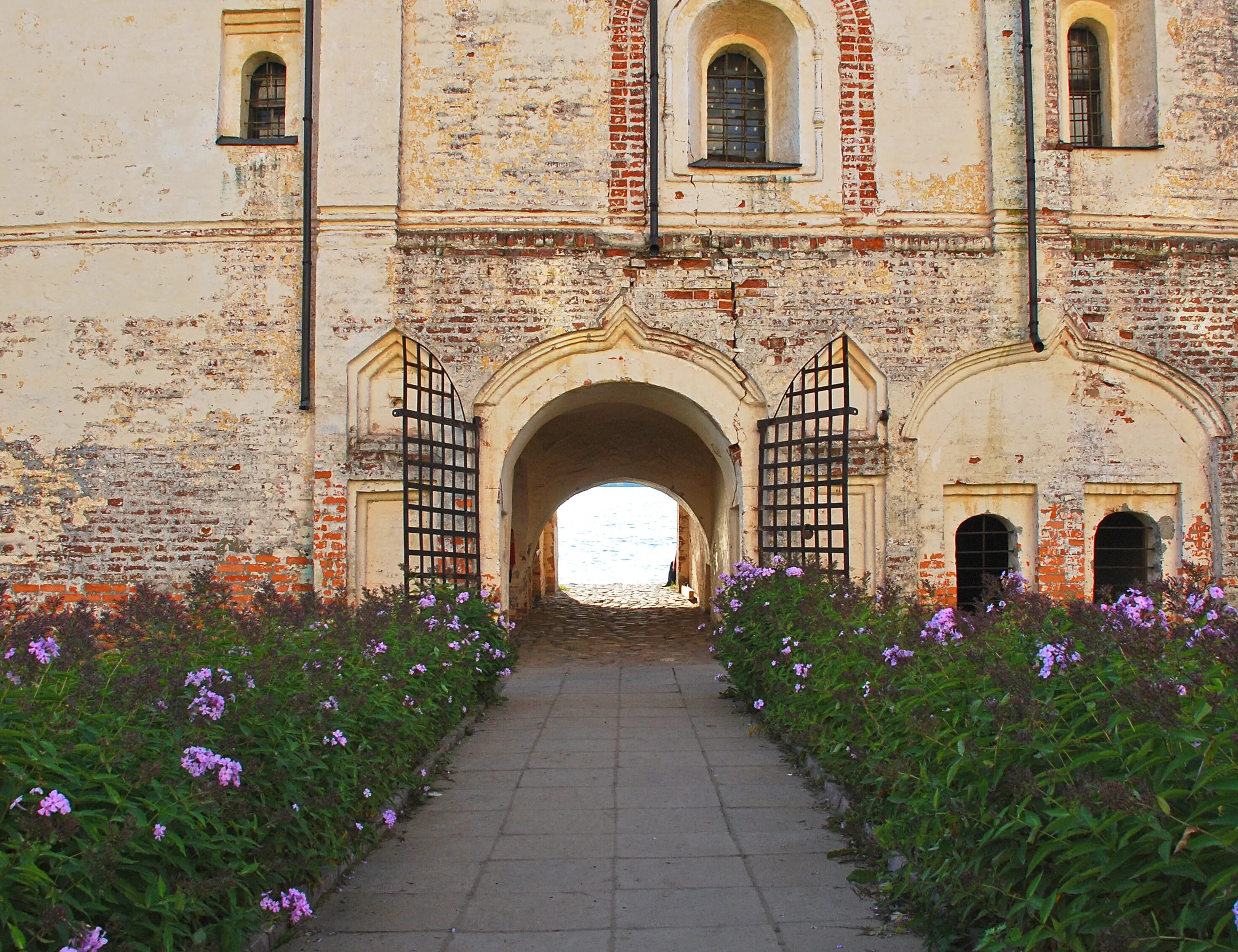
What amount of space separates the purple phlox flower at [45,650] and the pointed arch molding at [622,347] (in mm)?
6218

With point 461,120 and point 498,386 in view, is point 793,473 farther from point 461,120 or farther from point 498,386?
point 461,120

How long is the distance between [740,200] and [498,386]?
2940 millimetres

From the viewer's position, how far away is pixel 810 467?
32.4 ft

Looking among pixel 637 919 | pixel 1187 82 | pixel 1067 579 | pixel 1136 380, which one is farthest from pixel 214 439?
pixel 1187 82

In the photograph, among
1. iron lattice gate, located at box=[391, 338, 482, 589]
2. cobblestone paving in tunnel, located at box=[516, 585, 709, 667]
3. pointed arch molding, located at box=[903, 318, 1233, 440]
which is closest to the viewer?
iron lattice gate, located at box=[391, 338, 482, 589]

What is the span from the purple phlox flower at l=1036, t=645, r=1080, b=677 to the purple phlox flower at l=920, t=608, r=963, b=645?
105 centimetres

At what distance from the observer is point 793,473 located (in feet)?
32.2

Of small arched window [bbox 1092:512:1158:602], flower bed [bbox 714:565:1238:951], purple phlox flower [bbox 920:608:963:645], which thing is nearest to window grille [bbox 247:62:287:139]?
flower bed [bbox 714:565:1238:951]

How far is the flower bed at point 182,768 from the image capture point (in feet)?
8.42

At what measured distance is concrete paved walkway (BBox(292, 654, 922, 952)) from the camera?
3.65 metres

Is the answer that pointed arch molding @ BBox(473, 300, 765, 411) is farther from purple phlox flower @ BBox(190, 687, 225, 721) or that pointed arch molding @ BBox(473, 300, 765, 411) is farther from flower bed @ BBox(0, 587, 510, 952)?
purple phlox flower @ BBox(190, 687, 225, 721)

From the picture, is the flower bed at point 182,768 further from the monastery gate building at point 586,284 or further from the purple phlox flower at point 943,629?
the monastery gate building at point 586,284

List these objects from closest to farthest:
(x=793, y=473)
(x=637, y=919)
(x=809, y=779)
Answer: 1. (x=637, y=919)
2. (x=809, y=779)
3. (x=793, y=473)

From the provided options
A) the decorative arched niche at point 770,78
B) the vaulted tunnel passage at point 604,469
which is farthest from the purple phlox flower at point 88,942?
the vaulted tunnel passage at point 604,469
